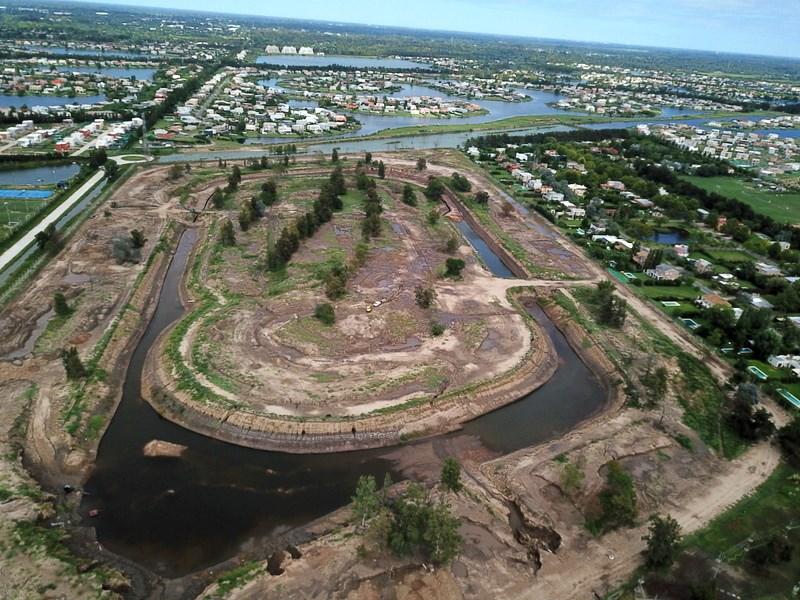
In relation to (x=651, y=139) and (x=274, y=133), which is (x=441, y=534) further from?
(x=651, y=139)

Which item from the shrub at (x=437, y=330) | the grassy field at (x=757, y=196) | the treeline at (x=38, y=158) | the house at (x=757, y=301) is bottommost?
the treeline at (x=38, y=158)

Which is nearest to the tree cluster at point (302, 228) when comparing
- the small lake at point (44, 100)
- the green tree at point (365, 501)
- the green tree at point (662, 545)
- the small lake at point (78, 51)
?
the green tree at point (365, 501)

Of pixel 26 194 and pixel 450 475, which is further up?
pixel 450 475

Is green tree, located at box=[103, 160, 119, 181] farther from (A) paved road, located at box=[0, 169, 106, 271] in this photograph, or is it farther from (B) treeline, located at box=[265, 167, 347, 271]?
(B) treeline, located at box=[265, 167, 347, 271]

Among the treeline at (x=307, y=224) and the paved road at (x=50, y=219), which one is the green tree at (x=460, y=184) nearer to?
the treeline at (x=307, y=224)

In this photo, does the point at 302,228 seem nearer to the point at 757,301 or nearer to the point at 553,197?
the point at 553,197

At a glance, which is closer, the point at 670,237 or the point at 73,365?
the point at 73,365

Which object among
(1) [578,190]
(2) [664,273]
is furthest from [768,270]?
(1) [578,190]
